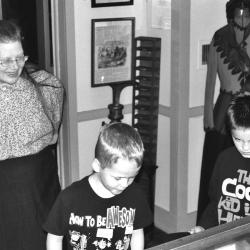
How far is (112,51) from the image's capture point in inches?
150

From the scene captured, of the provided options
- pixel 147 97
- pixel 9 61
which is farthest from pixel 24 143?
pixel 147 97

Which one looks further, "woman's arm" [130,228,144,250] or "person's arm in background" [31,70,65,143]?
"person's arm in background" [31,70,65,143]

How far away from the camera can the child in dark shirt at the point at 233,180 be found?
2.20 m

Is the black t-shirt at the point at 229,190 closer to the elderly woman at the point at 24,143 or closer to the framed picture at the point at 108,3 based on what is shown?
the elderly woman at the point at 24,143

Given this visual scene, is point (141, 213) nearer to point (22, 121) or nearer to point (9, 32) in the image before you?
point (22, 121)

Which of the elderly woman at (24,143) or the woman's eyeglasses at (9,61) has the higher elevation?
the woman's eyeglasses at (9,61)

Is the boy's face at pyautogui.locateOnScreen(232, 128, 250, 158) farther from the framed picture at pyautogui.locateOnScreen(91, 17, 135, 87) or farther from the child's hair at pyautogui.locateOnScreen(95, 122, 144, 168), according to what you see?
the framed picture at pyautogui.locateOnScreen(91, 17, 135, 87)

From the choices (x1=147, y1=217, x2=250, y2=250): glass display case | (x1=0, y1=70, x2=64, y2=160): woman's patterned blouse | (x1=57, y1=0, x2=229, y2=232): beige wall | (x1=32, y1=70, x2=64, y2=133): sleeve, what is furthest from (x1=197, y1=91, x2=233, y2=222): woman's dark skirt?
(x1=147, y1=217, x2=250, y2=250): glass display case

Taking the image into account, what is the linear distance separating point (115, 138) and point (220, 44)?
5.78 feet

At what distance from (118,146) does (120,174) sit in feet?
0.29

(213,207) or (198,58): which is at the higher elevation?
(198,58)

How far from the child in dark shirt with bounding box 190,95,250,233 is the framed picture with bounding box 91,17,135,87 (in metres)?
1.56

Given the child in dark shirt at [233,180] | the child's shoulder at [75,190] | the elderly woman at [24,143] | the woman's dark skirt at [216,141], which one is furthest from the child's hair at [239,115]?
the woman's dark skirt at [216,141]

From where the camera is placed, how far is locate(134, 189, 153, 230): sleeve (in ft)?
6.66
